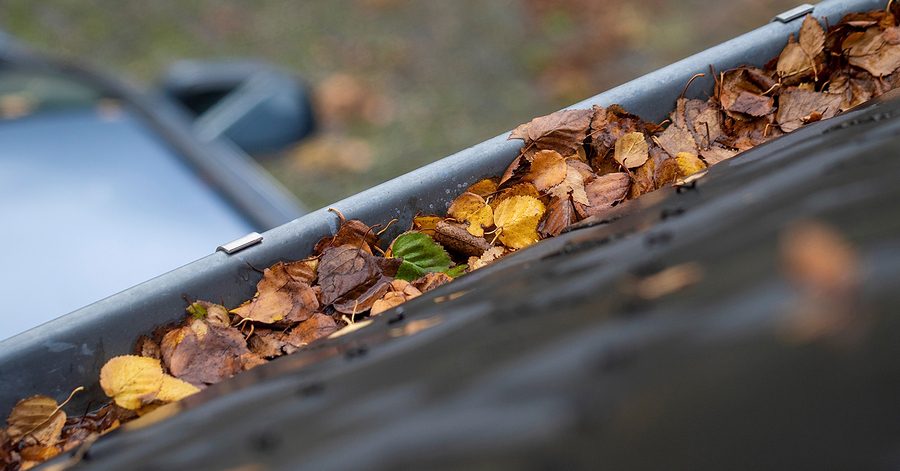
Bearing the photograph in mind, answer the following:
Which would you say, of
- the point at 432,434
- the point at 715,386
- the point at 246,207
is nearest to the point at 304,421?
the point at 432,434

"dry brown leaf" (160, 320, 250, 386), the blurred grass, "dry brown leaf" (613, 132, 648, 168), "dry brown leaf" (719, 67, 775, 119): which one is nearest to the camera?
"dry brown leaf" (160, 320, 250, 386)

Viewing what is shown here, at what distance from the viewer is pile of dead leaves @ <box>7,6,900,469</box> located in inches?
56.5

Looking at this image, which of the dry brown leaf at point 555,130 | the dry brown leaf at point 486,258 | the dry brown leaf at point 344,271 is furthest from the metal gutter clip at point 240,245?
the dry brown leaf at point 555,130

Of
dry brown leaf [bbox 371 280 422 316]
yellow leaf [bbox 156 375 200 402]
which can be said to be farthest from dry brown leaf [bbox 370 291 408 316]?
yellow leaf [bbox 156 375 200 402]

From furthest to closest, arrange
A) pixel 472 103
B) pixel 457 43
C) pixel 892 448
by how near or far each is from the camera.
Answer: pixel 457 43 → pixel 472 103 → pixel 892 448

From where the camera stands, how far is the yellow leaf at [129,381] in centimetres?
141

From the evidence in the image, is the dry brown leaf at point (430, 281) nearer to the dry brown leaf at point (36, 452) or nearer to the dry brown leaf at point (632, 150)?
the dry brown leaf at point (632, 150)

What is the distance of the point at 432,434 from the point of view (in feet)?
2.60

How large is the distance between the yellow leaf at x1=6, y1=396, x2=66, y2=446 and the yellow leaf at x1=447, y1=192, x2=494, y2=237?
2.76 feet

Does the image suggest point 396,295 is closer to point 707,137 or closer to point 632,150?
point 632,150

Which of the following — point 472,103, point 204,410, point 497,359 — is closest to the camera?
point 497,359

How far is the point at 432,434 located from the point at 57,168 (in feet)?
8.96

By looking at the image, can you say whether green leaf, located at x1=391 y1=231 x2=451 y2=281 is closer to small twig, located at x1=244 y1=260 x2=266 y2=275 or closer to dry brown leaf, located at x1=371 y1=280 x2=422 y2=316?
dry brown leaf, located at x1=371 y1=280 x2=422 y2=316

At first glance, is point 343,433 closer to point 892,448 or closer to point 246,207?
point 892,448
